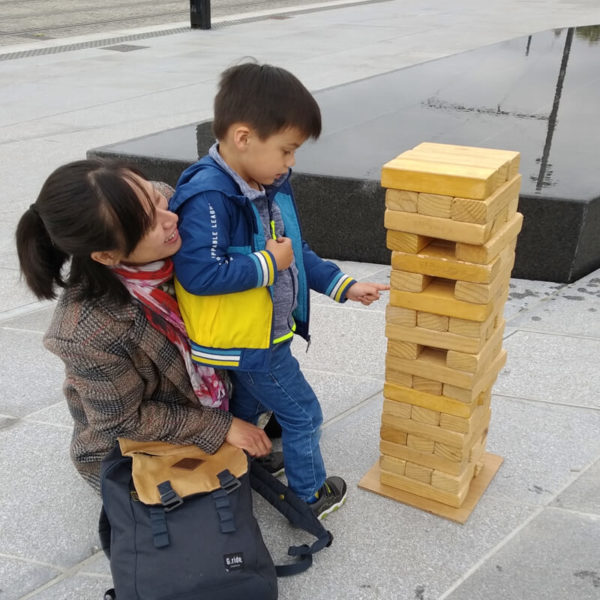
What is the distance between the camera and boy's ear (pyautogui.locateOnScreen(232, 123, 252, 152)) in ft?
6.18

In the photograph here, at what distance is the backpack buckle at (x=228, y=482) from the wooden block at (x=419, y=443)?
0.63 metres

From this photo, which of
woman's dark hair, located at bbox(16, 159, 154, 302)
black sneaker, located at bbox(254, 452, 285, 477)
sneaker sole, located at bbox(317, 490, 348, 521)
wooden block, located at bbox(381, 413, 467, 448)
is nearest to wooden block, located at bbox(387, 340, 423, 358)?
wooden block, located at bbox(381, 413, 467, 448)

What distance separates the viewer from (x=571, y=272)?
13.0 ft

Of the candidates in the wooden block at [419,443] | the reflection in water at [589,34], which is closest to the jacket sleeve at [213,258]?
the wooden block at [419,443]

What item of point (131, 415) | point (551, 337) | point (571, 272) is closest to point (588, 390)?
point (551, 337)

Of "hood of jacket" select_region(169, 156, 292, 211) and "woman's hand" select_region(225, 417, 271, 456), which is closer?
"hood of jacket" select_region(169, 156, 292, 211)

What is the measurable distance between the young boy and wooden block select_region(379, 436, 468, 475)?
1.12ft

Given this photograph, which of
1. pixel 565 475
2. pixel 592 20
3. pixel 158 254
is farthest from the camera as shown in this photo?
pixel 592 20

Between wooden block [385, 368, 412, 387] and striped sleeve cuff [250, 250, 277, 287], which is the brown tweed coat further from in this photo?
wooden block [385, 368, 412, 387]

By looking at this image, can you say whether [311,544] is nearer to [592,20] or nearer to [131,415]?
[131,415]

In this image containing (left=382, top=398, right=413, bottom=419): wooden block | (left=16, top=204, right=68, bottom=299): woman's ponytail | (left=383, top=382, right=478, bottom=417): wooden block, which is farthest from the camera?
(left=382, top=398, right=413, bottom=419): wooden block

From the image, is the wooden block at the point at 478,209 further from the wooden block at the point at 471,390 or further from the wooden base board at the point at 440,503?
the wooden base board at the point at 440,503

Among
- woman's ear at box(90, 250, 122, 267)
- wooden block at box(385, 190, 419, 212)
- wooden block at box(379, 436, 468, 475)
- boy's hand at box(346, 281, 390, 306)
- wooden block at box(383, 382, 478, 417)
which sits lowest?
wooden block at box(379, 436, 468, 475)

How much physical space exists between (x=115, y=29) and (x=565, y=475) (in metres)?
14.0
